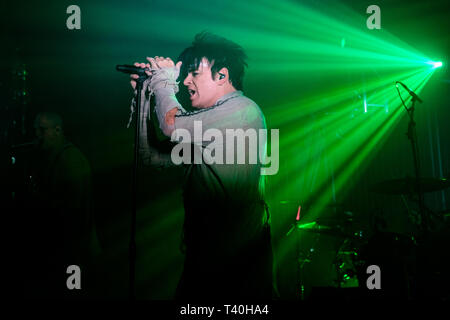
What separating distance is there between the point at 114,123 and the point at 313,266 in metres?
3.53

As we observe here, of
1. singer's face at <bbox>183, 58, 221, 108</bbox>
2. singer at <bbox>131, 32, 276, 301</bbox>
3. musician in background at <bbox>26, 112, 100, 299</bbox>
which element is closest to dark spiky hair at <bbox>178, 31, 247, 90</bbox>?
singer's face at <bbox>183, 58, 221, 108</bbox>

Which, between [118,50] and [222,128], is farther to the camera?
[118,50]

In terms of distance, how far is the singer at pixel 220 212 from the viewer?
197 cm

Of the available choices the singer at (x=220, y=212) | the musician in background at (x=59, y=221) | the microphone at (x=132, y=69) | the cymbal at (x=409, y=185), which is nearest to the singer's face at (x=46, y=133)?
the musician in background at (x=59, y=221)

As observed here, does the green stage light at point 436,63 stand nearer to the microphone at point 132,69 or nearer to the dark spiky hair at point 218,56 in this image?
the dark spiky hair at point 218,56

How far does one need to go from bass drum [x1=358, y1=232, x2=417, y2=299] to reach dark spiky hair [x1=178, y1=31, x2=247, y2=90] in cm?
209

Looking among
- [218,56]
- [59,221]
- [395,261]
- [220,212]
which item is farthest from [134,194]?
[395,261]

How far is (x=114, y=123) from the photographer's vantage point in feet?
11.2

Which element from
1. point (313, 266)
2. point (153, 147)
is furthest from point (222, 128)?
point (313, 266)

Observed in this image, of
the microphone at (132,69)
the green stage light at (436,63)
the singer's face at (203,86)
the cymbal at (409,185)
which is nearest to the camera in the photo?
the microphone at (132,69)

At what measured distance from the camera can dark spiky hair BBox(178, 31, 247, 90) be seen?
2533 millimetres

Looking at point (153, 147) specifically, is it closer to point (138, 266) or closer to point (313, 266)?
point (138, 266)

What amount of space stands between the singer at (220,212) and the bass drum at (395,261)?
1.68 m

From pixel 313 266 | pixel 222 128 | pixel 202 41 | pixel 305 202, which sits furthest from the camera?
pixel 313 266
